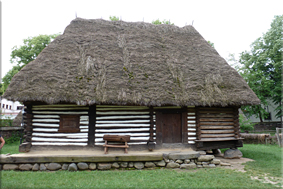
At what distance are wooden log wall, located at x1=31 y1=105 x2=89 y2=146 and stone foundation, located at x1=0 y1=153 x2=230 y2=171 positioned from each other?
4.45ft

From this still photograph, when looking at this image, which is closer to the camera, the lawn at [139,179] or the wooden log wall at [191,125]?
the lawn at [139,179]

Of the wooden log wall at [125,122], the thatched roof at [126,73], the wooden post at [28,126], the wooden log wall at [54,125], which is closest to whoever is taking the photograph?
the thatched roof at [126,73]

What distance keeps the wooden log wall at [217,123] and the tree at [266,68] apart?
14248 millimetres

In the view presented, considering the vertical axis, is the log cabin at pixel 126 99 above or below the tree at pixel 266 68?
below

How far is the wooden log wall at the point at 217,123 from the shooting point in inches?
343

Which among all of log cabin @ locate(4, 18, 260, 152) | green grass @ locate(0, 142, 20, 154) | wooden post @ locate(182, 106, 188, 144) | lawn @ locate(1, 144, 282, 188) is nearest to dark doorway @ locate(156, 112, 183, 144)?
log cabin @ locate(4, 18, 260, 152)

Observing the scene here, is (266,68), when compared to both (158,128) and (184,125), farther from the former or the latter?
(158,128)

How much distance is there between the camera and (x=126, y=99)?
24.6ft

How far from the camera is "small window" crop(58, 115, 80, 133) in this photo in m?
8.26

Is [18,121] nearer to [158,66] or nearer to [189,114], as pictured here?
[158,66]

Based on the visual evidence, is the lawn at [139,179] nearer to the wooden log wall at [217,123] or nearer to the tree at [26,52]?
the wooden log wall at [217,123]

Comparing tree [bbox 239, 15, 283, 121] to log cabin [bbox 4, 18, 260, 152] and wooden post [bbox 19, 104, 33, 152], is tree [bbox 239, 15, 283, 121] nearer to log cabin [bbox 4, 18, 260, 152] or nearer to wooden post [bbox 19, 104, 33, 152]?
log cabin [bbox 4, 18, 260, 152]

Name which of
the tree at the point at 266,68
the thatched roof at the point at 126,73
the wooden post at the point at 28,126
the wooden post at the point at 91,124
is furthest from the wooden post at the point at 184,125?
the tree at the point at 266,68

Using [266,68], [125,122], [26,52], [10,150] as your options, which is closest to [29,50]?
[26,52]
